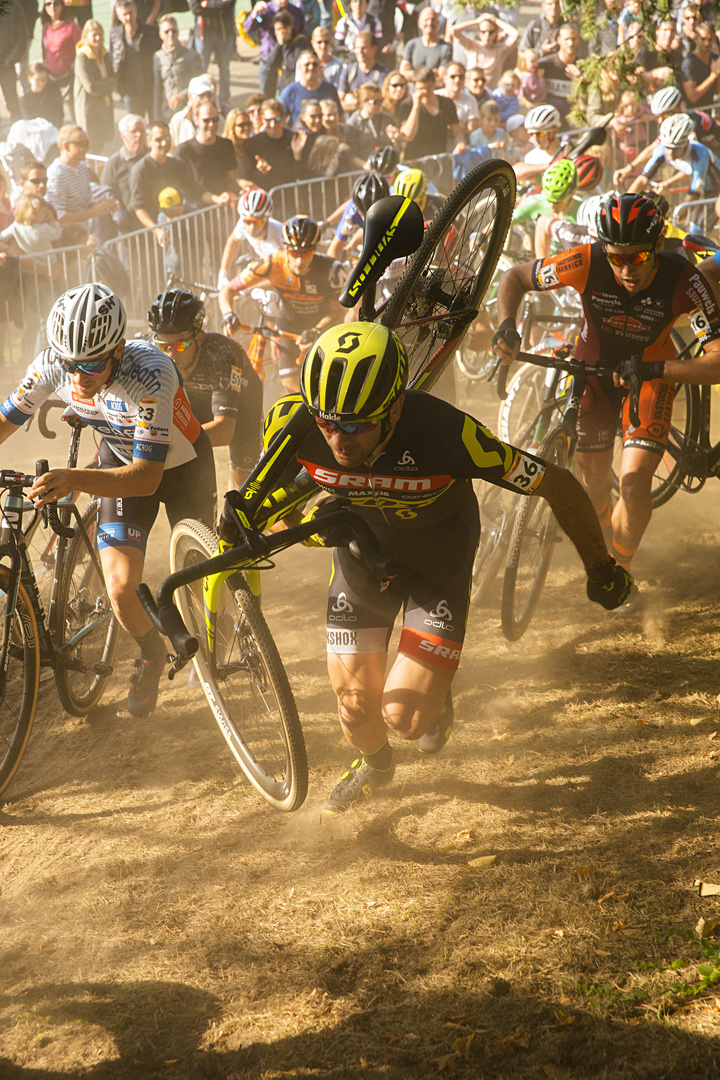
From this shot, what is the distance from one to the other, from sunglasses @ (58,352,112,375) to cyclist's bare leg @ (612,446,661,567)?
10.3 feet

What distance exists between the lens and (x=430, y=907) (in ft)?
12.3

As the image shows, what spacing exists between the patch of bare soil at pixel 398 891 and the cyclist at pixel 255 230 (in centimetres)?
579

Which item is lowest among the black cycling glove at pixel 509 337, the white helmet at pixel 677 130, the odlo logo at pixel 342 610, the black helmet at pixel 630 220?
the odlo logo at pixel 342 610

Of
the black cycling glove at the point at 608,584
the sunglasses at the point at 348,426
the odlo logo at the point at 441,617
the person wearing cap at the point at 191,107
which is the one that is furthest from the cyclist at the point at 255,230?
the black cycling glove at the point at 608,584

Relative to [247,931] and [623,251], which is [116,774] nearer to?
[247,931]

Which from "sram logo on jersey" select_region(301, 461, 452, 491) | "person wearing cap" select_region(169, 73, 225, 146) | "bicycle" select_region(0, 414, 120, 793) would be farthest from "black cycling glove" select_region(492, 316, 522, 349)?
"person wearing cap" select_region(169, 73, 225, 146)

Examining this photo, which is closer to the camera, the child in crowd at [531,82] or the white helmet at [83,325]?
the white helmet at [83,325]

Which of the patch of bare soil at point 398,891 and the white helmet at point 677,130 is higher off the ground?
the white helmet at point 677,130

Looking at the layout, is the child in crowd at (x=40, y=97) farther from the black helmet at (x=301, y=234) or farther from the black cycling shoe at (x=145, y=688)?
the black cycling shoe at (x=145, y=688)

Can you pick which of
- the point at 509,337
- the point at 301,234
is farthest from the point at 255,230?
the point at 509,337

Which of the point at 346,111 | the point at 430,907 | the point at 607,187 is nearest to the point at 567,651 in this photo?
the point at 430,907

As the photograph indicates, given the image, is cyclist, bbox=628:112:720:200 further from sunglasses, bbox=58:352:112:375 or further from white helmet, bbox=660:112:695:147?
sunglasses, bbox=58:352:112:375

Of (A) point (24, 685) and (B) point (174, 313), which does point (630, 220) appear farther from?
(A) point (24, 685)

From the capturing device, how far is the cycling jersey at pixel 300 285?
859 centimetres
